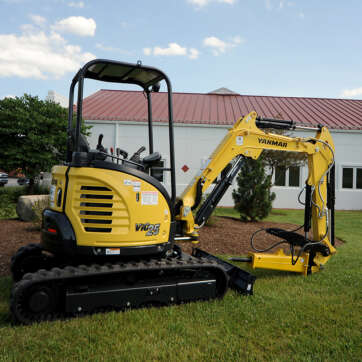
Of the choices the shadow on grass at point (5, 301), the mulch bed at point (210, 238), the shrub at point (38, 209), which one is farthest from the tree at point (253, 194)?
the shadow on grass at point (5, 301)

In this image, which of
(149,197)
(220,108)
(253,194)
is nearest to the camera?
(149,197)

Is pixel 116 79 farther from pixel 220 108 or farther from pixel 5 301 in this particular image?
pixel 220 108

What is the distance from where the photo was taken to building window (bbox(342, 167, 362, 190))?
63.8ft

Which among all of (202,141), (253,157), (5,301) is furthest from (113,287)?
(202,141)

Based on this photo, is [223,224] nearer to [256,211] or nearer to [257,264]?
[256,211]

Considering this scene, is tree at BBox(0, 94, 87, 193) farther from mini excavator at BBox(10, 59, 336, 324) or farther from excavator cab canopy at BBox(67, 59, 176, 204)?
mini excavator at BBox(10, 59, 336, 324)

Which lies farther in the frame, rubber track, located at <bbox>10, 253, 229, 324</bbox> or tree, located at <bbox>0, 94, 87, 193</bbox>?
tree, located at <bbox>0, 94, 87, 193</bbox>

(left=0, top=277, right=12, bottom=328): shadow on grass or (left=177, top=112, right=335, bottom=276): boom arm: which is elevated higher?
(left=177, top=112, right=335, bottom=276): boom arm

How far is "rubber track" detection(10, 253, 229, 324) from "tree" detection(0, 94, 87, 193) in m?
12.0

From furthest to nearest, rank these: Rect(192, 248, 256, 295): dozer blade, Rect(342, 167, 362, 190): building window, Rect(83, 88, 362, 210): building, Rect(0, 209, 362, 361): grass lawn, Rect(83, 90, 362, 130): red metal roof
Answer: Rect(83, 90, 362, 130): red metal roof < Rect(342, 167, 362, 190): building window < Rect(83, 88, 362, 210): building < Rect(192, 248, 256, 295): dozer blade < Rect(0, 209, 362, 361): grass lawn

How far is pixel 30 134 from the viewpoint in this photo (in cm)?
1546

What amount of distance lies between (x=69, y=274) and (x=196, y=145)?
15.7 m

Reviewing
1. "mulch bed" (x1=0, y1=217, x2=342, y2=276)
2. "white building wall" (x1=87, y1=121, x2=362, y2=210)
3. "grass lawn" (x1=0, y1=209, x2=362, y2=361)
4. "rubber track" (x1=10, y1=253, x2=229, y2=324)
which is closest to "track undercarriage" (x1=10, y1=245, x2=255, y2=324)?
"rubber track" (x1=10, y1=253, x2=229, y2=324)

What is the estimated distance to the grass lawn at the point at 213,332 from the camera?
3.48m
